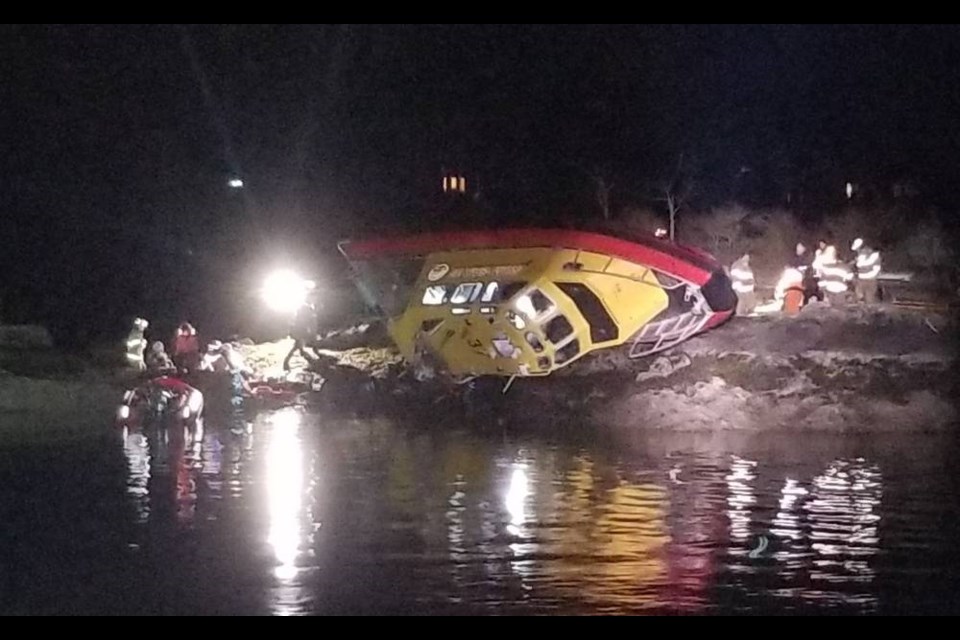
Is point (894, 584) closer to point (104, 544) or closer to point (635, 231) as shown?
point (635, 231)

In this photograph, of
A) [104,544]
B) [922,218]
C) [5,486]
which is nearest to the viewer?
[104,544]

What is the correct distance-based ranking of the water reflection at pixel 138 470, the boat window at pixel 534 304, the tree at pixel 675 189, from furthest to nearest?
the boat window at pixel 534 304 → the tree at pixel 675 189 → the water reflection at pixel 138 470

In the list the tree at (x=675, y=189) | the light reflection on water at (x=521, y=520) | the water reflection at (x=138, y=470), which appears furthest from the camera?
the tree at (x=675, y=189)

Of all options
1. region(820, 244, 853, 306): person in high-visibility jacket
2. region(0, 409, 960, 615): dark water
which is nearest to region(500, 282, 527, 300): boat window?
region(0, 409, 960, 615): dark water

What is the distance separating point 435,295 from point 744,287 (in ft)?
4.04

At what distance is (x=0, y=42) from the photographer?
542 centimetres

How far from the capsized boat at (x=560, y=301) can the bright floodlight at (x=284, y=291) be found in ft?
0.73

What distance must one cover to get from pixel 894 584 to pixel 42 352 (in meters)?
3.27

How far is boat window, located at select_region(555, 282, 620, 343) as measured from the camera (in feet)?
19.0

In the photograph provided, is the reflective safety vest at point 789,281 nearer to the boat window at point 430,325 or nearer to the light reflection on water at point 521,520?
the light reflection on water at point 521,520

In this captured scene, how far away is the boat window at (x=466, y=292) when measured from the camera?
230 inches

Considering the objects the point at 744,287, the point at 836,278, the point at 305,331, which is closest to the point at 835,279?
the point at 836,278

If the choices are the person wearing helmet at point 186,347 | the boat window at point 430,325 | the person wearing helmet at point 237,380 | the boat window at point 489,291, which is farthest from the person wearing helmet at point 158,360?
the boat window at point 489,291
